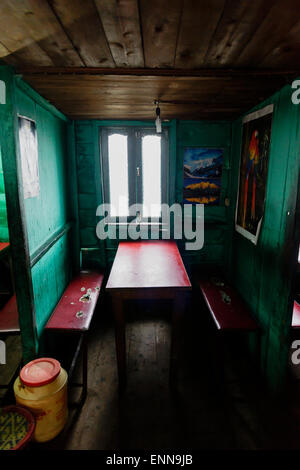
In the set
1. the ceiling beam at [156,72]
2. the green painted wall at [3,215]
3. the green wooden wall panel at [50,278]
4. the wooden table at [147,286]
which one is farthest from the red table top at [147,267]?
the ceiling beam at [156,72]

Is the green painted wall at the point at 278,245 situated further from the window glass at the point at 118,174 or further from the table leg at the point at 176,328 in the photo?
the window glass at the point at 118,174

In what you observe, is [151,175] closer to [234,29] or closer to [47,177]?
[47,177]

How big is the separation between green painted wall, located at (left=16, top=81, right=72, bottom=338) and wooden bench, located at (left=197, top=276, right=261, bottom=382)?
2.04 metres

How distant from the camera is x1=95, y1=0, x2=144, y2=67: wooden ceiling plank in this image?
159 cm

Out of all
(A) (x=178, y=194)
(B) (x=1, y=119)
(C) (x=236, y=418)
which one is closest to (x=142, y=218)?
(A) (x=178, y=194)

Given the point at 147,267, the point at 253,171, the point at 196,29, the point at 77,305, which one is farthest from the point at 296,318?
the point at 196,29

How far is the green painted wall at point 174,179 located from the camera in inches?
185

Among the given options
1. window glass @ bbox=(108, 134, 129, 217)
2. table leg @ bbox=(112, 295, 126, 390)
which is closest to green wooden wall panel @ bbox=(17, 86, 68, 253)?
window glass @ bbox=(108, 134, 129, 217)

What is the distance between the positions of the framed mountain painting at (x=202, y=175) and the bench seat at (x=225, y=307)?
1442 millimetres

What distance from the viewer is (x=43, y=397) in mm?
2594

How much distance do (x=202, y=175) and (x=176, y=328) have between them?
9.03 ft

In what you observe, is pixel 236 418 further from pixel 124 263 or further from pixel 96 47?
pixel 96 47

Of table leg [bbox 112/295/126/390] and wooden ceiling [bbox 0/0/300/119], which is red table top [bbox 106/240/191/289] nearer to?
table leg [bbox 112/295/126/390]

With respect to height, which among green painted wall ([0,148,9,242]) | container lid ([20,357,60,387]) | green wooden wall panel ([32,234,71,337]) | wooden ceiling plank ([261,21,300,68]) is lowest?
container lid ([20,357,60,387])
